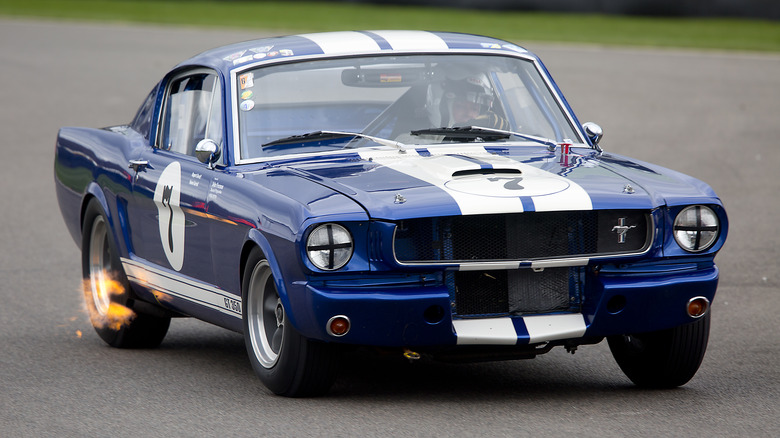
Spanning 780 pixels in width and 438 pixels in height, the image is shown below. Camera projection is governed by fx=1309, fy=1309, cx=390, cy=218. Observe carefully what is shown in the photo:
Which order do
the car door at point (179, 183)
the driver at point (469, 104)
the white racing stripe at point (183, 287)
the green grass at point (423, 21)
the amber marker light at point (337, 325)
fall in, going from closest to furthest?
1. the amber marker light at point (337, 325)
2. the white racing stripe at point (183, 287)
3. the car door at point (179, 183)
4. the driver at point (469, 104)
5. the green grass at point (423, 21)

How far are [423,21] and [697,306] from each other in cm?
2200

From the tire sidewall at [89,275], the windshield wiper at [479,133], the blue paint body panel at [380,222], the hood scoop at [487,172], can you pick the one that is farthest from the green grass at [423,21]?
the hood scoop at [487,172]

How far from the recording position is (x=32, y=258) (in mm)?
9367

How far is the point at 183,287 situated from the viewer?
6145mm

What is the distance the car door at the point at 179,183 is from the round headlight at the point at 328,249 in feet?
3.32

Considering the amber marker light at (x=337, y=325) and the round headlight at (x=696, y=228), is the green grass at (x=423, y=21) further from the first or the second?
the amber marker light at (x=337, y=325)

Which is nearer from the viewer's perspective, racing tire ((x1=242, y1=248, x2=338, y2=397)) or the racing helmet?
racing tire ((x1=242, y1=248, x2=338, y2=397))

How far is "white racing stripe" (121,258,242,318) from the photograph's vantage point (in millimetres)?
5727

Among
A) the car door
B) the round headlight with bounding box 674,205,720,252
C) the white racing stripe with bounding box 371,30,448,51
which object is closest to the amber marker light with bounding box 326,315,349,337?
the car door

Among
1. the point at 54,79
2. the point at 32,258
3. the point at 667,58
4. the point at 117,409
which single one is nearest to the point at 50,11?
the point at 54,79

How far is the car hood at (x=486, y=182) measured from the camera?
498cm

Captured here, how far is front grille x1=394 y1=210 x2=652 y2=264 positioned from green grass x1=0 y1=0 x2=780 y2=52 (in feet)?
59.6

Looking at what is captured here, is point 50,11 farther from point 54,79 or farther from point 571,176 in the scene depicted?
point 571,176

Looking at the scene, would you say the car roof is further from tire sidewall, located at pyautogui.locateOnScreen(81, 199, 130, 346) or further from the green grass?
the green grass
